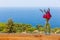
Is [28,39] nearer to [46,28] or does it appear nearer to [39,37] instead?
[39,37]

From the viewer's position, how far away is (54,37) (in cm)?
310

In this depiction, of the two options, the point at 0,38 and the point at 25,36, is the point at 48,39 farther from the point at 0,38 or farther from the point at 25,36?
the point at 0,38

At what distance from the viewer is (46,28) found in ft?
12.1

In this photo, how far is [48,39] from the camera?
3055 mm

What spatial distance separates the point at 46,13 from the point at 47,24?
207mm

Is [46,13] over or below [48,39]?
over

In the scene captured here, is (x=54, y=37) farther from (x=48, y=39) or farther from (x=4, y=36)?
(x=4, y=36)

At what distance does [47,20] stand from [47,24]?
76mm

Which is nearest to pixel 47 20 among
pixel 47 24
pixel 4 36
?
pixel 47 24

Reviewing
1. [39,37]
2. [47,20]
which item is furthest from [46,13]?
[39,37]

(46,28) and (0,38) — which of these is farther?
(46,28)

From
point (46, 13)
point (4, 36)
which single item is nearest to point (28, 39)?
point (4, 36)

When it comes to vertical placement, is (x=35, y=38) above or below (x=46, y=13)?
below

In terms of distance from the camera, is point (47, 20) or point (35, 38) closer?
point (35, 38)
